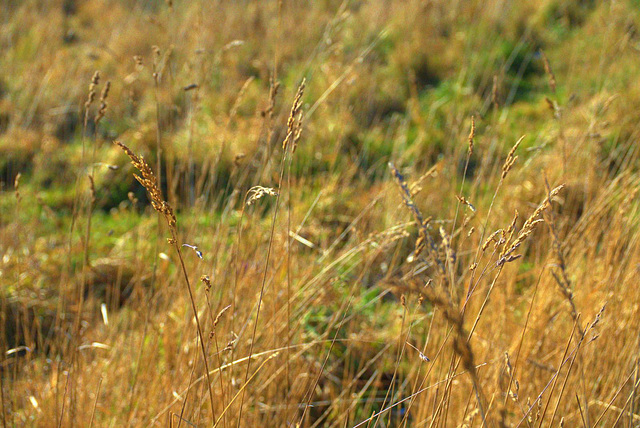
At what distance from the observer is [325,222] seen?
3158mm

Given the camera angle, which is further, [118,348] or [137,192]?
[137,192]

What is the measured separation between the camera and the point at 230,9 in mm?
6672

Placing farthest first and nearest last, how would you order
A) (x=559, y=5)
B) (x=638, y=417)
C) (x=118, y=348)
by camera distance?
(x=559, y=5) < (x=118, y=348) < (x=638, y=417)

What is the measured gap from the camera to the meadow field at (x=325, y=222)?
1.35m

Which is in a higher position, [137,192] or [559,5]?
[559,5]

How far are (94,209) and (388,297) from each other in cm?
203

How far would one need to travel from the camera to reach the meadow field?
135 centimetres

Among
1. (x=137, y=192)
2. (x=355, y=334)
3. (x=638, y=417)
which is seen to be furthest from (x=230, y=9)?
(x=638, y=417)

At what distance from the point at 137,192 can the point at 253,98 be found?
4.89 feet

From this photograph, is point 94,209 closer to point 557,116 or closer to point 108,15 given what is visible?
point 557,116

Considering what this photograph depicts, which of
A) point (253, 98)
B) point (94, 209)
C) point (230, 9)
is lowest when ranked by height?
point (94, 209)

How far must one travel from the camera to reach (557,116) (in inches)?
62.2

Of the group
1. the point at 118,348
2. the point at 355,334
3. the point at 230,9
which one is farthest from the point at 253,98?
the point at 118,348

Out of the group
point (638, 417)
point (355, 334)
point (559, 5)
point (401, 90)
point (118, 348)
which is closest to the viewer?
point (638, 417)
